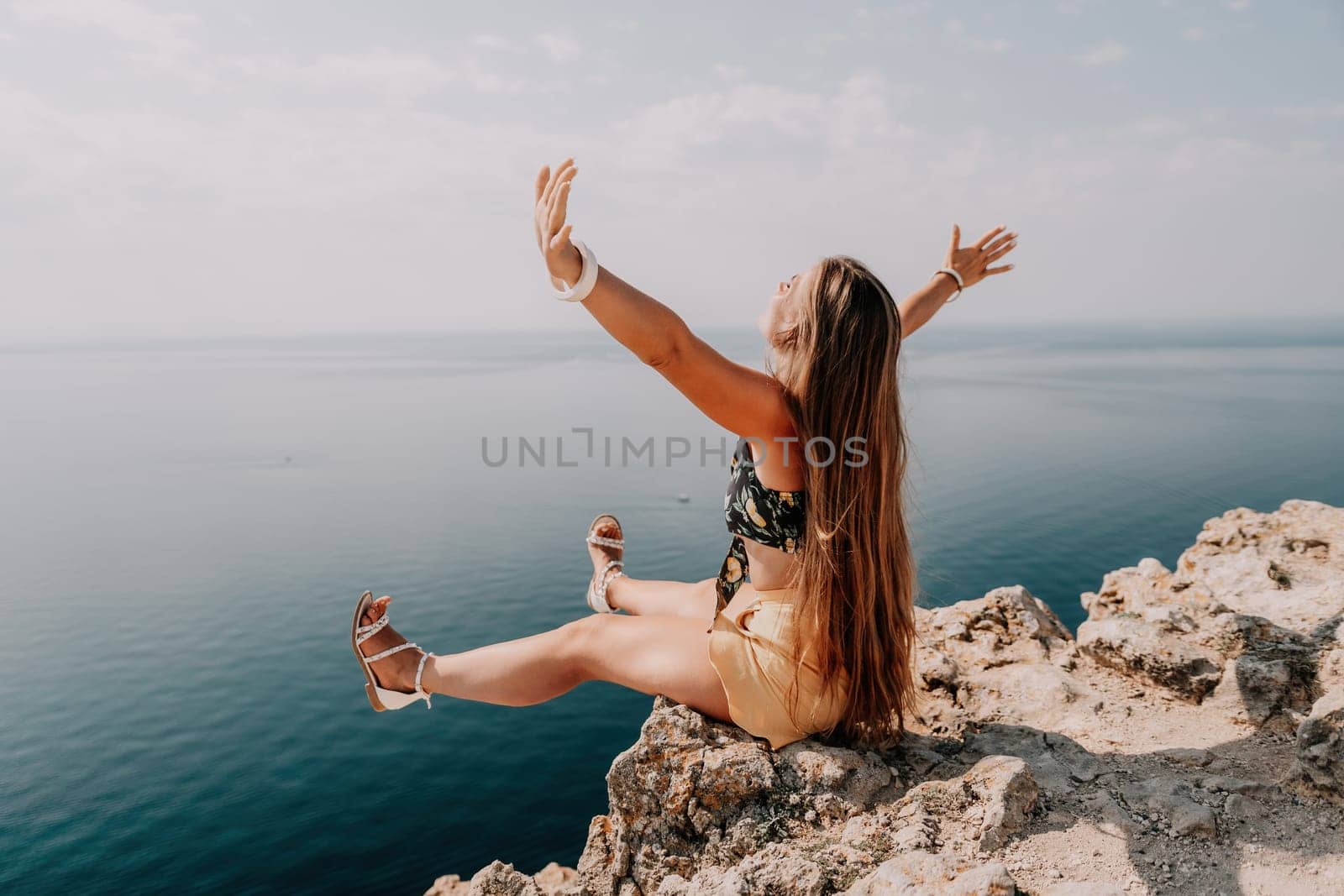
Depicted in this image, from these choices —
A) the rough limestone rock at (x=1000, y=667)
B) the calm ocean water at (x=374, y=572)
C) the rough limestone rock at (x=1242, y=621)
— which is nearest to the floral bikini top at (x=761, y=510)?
the calm ocean water at (x=374, y=572)

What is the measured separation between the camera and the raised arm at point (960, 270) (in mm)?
5457

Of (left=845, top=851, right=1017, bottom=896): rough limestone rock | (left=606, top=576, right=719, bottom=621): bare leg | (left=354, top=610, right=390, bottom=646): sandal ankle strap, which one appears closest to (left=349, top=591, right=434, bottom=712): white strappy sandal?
(left=354, top=610, right=390, bottom=646): sandal ankle strap

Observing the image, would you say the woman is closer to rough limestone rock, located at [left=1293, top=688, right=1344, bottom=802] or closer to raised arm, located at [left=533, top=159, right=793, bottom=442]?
raised arm, located at [left=533, top=159, right=793, bottom=442]

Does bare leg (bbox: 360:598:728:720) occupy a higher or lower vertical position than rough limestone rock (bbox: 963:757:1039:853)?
higher

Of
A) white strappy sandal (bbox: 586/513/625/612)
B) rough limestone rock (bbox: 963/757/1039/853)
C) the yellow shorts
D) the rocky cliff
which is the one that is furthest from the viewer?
white strappy sandal (bbox: 586/513/625/612)

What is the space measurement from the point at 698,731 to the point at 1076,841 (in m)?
1.81

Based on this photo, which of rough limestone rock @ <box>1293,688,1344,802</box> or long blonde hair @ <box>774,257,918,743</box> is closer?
rough limestone rock @ <box>1293,688,1344,802</box>

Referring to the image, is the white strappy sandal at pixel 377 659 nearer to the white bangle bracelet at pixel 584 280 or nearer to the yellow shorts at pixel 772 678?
the yellow shorts at pixel 772 678

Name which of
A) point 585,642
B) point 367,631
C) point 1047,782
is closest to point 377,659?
point 367,631

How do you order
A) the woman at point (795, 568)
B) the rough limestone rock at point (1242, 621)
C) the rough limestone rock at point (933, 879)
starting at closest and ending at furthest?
the rough limestone rock at point (933, 879) < the woman at point (795, 568) < the rough limestone rock at point (1242, 621)

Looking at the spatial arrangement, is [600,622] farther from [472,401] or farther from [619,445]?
[472,401]

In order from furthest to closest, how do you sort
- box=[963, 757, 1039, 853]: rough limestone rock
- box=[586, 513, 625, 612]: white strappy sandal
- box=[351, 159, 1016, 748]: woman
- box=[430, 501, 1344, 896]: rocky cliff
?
1. box=[586, 513, 625, 612]: white strappy sandal
2. box=[351, 159, 1016, 748]: woman
3. box=[963, 757, 1039, 853]: rough limestone rock
4. box=[430, 501, 1344, 896]: rocky cliff

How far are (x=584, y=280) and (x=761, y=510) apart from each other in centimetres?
167

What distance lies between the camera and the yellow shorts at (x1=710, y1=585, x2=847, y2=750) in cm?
387
